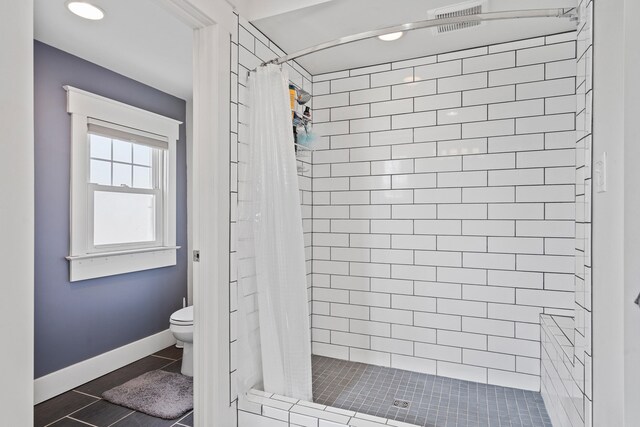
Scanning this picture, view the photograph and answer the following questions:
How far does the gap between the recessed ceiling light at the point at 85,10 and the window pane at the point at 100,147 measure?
Answer: 2.86 feet

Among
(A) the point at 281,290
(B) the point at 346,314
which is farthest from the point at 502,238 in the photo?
(A) the point at 281,290

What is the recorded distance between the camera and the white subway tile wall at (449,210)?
191cm

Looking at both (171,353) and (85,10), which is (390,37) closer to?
(85,10)

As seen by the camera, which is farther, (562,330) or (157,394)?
(157,394)

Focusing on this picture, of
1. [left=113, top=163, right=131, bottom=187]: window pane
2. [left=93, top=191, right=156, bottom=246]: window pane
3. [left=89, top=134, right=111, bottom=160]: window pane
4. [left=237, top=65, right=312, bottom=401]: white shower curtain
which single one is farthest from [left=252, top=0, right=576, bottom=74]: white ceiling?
[left=93, top=191, right=156, bottom=246]: window pane

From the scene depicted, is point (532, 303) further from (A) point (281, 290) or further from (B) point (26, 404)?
(B) point (26, 404)

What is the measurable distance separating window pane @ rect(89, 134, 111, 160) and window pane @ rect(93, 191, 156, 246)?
10.9 inches

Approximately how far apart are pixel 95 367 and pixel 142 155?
1.68 meters

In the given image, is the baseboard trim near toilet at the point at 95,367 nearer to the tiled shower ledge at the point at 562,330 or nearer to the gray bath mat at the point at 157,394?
the gray bath mat at the point at 157,394

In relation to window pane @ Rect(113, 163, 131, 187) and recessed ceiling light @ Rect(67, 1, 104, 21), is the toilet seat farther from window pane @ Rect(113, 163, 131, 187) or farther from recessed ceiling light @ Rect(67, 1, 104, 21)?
recessed ceiling light @ Rect(67, 1, 104, 21)

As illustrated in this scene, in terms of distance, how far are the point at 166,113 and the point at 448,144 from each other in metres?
2.47

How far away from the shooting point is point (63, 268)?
2.35 metres

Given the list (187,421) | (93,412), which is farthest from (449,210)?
(93,412)

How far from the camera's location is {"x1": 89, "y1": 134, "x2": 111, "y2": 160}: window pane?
257 cm
